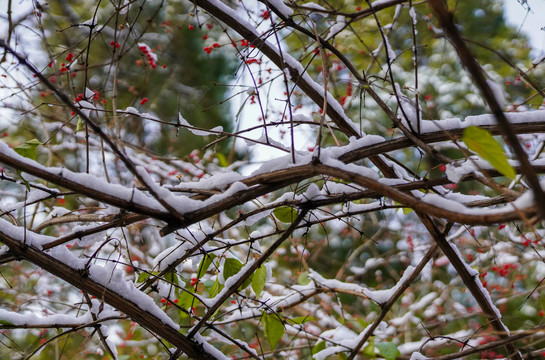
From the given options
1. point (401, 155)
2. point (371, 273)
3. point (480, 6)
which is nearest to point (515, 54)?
point (480, 6)

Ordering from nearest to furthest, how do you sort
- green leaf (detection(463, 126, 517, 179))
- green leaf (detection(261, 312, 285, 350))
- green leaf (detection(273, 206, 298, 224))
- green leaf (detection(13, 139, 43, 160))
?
green leaf (detection(463, 126, 517, 179))
green leaf (detection(13, 139, 43, 160))
green leaf (detection(273, 206, 298, 224))
green leaf (detection(261, 312, 285, 350))

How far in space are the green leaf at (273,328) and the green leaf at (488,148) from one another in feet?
2.82

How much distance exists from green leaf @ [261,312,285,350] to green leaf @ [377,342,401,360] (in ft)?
1.06

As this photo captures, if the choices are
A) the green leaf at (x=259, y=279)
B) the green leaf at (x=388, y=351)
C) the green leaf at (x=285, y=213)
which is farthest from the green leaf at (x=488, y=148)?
the green leaf at (x=388, y=351)

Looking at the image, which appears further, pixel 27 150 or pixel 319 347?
pixel 319 347

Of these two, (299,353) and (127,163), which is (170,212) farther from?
(299,353)

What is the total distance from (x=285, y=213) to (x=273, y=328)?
383mm

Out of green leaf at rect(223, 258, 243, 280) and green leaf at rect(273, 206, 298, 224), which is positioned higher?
green leaf at rect(273, 206, 298, 224)

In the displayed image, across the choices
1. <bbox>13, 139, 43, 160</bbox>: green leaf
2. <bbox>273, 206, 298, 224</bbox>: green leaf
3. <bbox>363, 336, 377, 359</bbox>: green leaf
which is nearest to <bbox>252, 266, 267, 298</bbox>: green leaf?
<bbox>273, 206, 298, 224</bbox>: green leaf

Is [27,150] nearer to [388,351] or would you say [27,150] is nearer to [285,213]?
[285,213]

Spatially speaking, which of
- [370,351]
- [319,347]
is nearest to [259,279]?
[319,347]

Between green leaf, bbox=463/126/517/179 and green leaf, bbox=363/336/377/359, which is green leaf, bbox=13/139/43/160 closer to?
green leaf, bbox=463/126/517/179

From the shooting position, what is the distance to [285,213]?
1.19m

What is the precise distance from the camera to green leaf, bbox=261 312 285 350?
50.9 inches
